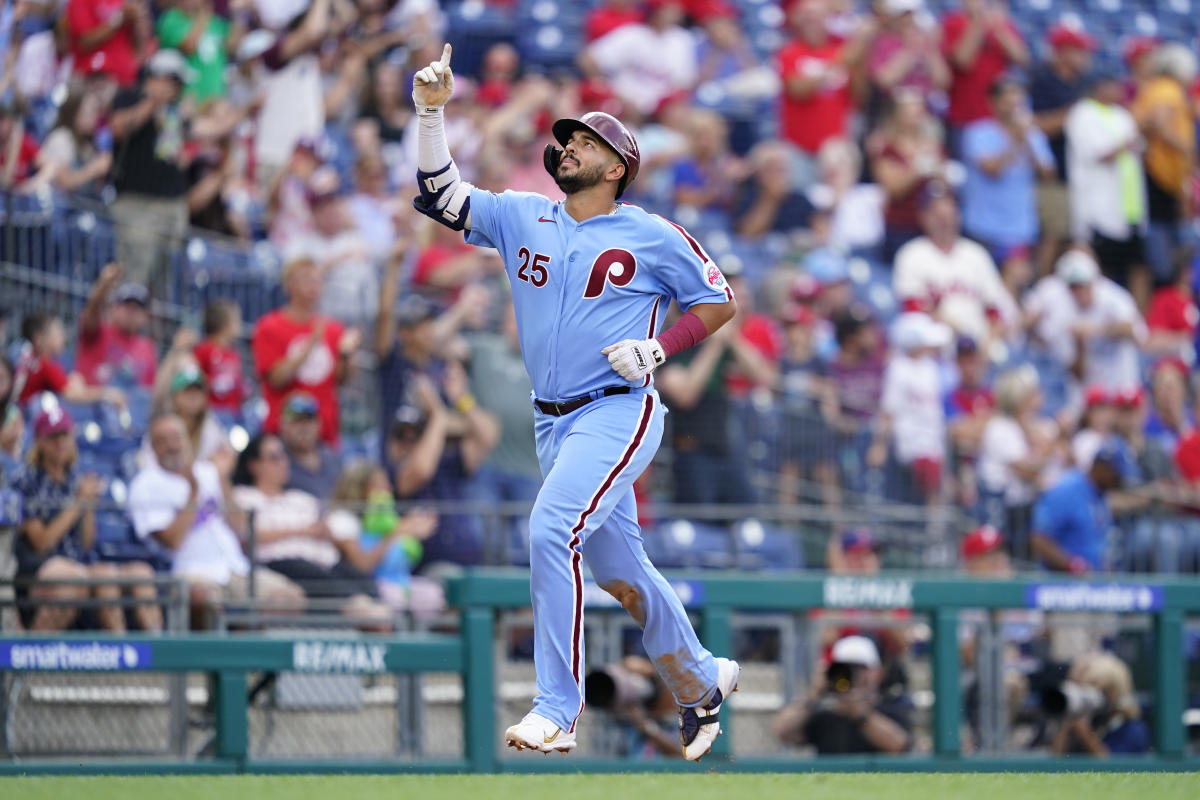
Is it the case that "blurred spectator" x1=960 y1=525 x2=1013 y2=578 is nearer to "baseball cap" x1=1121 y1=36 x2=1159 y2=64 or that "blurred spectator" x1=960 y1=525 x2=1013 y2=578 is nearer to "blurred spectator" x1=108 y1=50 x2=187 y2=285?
"blurred spectator" x1=108 y1=50 x2=187 y2=285

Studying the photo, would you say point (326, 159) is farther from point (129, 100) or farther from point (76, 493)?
point (76, 493)

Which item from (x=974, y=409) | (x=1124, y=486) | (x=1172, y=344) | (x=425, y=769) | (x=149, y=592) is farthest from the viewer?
(x=1172, y=344)

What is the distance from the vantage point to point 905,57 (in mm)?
13148

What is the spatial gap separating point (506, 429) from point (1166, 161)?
6.35 m

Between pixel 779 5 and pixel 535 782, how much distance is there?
9.38 meters

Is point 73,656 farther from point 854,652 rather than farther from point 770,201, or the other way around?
point 770,201

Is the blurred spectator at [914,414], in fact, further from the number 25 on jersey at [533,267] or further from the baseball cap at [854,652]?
the number 25 on jersey at [533,267]

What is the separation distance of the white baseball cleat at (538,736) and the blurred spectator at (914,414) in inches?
215

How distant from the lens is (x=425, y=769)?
6871mm

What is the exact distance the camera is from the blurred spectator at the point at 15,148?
9.62 m

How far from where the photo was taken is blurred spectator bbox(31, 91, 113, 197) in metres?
9.78

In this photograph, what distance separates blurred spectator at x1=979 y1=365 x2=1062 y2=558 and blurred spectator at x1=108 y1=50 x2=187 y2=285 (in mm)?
4842

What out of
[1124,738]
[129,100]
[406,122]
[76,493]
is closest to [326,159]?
[406,122]

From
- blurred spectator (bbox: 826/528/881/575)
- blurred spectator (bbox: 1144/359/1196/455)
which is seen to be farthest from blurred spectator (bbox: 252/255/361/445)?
blurred spectator (bbox: 1144/359/1196/455)
